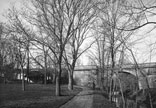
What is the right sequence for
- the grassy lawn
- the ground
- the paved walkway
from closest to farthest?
the grassy lawn, the ground, the paved walkway

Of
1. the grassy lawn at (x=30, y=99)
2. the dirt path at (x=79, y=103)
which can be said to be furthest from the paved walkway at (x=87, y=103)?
the grassy lawn at (x=30, y=99)

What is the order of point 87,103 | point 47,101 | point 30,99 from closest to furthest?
point 47,101, point 30,99, point 87,103

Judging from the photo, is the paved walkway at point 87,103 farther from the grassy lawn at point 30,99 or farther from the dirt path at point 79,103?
the grassy lawn at point 30,99

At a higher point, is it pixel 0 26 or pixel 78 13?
pixel 78 13

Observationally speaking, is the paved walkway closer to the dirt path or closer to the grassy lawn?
the dirt path

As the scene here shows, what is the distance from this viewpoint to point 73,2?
1362 centimetres

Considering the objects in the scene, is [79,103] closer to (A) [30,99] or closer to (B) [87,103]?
(B) [87,103]

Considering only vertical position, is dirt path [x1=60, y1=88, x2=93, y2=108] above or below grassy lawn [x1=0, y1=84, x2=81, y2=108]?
below

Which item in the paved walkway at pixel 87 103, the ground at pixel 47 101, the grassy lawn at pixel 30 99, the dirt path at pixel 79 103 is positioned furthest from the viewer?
the paved walkway at pixel 87 103

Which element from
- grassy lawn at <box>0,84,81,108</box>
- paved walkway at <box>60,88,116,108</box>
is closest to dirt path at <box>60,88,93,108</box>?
paved walkway at <box>60,88,116,108</box>

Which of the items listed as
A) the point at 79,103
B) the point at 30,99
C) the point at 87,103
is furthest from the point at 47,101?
the point at 87,103

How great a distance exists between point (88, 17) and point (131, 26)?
869cm

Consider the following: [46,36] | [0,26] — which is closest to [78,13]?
[46,36]

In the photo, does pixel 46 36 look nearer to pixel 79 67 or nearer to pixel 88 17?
pixel 88 17
